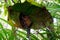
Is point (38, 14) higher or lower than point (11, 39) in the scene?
higher

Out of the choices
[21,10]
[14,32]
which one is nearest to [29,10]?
[21,10]

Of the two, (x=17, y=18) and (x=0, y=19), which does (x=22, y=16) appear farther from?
Result: (x=0, y=19)

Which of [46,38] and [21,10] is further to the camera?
[46,38]

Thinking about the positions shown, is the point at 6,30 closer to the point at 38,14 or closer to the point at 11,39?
the point at 11,39

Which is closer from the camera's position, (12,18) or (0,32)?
(12,18)

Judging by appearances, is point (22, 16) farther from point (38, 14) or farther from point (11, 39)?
point (11, 39)

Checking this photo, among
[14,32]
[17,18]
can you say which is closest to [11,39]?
[14,32]

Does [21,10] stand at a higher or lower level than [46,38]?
higher

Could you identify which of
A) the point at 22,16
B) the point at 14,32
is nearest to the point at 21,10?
the point at 22,16
